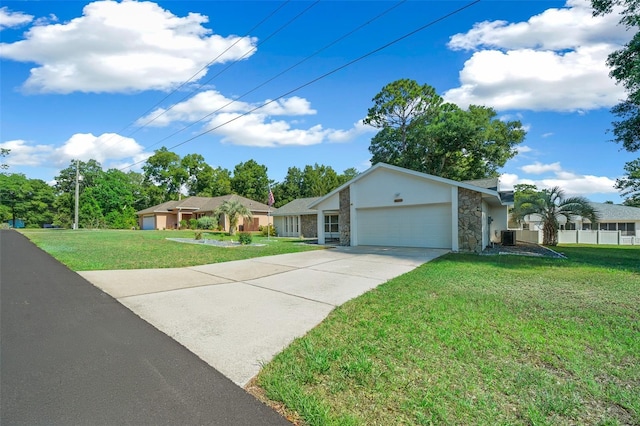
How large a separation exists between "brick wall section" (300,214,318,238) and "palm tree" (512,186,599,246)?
13887 millimetres

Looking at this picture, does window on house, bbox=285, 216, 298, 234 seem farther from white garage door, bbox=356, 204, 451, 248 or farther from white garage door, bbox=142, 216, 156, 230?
white garage door, bbox=142, 216, 156, 230

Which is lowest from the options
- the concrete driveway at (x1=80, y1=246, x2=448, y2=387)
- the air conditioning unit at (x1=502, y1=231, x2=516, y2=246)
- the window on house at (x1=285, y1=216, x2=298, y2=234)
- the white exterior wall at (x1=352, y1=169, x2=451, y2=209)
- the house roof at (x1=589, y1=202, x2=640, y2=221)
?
the concrete driveway at (x1=80, y1=246, x2=448, y2=387)

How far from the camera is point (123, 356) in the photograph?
359cm

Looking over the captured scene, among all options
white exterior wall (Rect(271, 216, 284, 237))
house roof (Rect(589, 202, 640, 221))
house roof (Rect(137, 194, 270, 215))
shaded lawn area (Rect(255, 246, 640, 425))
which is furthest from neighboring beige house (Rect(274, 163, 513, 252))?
house roof (Rect(137, 194, 270, 215))

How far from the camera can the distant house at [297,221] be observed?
84.5 ft

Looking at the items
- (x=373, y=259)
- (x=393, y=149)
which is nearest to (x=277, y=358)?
(x=373, y=259)

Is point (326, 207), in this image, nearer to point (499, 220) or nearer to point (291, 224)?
point (291, 224)

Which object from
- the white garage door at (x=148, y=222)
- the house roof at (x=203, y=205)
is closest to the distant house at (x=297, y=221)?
the house roof at (x=203, y=205)

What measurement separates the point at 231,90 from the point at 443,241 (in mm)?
12475

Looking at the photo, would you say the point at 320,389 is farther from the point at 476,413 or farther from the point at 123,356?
the point at 123,356

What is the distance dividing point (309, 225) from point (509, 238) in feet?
46.3

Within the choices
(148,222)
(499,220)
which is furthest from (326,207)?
(148,222)

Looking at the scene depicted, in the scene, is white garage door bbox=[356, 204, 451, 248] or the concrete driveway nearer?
the concrete driveway

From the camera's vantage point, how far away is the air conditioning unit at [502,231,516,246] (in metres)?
18.1
